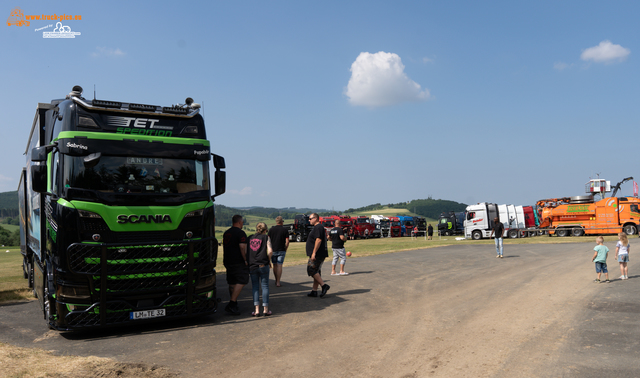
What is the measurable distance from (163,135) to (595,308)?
9.00 meters

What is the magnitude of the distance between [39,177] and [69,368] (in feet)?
10.9

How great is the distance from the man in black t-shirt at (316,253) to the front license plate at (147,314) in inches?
140

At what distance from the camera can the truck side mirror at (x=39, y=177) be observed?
24.3ft

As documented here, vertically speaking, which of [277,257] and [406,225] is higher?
[277,257]

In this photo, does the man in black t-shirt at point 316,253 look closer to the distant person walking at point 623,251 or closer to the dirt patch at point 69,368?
the dirt patch at point 69,368

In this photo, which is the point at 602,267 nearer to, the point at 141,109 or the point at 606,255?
the point at 606,255

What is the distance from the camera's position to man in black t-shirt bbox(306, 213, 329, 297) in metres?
10.6

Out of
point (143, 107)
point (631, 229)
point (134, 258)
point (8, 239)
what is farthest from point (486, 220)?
point (8, 239)

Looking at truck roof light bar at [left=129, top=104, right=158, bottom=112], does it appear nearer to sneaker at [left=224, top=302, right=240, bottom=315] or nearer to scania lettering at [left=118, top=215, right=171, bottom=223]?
scania lettering at [left=118, top=215, right=171, bottom=223]

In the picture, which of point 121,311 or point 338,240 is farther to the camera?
point 338,240

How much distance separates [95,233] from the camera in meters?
7.16

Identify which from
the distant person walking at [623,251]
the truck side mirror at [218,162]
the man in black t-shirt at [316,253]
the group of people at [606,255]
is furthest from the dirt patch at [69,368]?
the distant person walking at [623,251]

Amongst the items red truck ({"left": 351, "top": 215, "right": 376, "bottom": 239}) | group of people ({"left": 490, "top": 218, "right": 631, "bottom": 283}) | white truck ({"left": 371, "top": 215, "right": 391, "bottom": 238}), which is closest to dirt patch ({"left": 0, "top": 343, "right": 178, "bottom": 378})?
group of people ({"left": 490, "top": 218, "right": 631, "bottom": 283})

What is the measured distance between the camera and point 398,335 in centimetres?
722
